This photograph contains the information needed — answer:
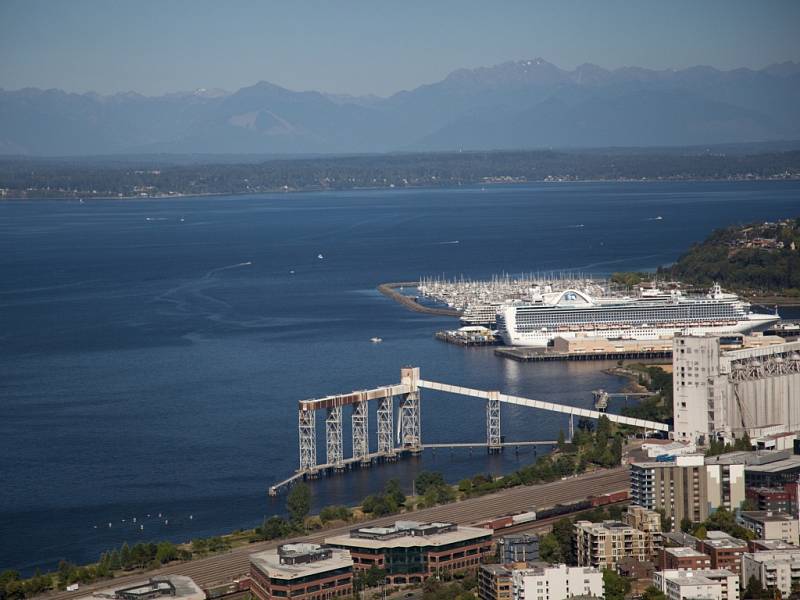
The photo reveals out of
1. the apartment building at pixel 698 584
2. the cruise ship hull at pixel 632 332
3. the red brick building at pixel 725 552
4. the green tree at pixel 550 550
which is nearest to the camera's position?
the apartment building at pixel 698 584

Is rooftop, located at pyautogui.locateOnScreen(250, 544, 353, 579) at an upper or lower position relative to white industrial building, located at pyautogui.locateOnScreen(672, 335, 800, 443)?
lower

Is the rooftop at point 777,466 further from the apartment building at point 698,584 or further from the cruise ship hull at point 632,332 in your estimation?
the cruise ship hull at point 632,332

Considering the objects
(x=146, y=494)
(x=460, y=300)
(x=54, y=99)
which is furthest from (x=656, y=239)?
(x=54, y=99)

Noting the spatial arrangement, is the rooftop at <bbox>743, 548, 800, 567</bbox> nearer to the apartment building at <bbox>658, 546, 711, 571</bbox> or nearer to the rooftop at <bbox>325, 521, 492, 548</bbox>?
the apartment building at <bbox>658, 546, 711, 571</bbox>

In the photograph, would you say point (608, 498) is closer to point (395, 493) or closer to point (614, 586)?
point (395, 493)

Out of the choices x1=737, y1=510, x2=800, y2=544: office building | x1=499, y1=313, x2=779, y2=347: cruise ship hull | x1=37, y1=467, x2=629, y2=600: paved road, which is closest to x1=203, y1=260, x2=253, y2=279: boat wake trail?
x1=499, y1=313, x2=779, y2=347: cruise ship hull

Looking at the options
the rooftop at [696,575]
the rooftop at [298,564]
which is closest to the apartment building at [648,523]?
the rooftop at [696,575]
